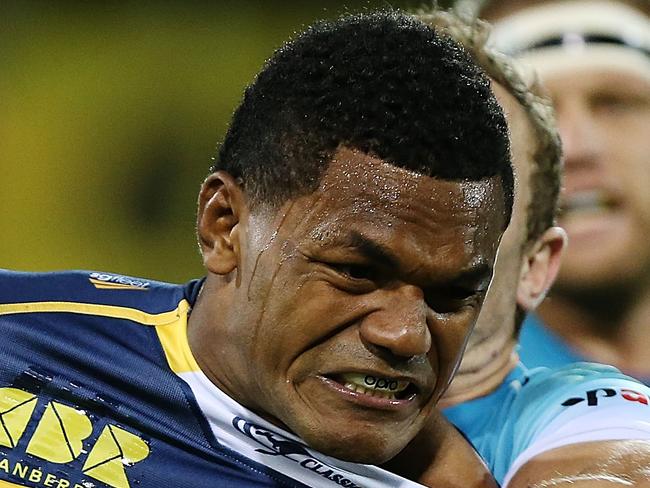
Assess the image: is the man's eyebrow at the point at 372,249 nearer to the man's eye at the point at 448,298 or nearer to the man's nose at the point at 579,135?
the man's eye at the point at 448,298

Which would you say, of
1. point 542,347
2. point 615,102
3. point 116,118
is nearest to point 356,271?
point 542,347

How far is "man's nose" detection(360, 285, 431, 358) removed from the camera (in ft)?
4.48

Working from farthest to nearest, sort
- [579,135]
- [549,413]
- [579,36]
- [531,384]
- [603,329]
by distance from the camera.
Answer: [603,329] → [579,36] → [579,135] → [531,384] → [549,413]

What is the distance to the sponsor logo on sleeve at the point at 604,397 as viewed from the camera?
5.27 ft

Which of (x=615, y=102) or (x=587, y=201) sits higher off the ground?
(x=615, y=102)

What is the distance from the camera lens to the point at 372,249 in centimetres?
138

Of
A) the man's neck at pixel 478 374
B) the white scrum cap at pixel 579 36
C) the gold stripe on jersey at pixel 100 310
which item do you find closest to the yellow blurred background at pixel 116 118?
the white scrum cap at pixel 579 36

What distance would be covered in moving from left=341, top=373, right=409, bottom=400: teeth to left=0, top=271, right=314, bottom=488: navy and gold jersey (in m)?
0.21

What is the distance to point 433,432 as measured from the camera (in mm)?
1614

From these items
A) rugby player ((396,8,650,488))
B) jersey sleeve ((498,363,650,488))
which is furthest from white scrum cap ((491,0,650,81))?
jersey sleeve ((498,363,650,488))

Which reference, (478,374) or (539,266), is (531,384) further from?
(539,266)

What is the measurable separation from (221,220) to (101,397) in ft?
0.97

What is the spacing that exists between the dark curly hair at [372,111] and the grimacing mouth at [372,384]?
0.23 m

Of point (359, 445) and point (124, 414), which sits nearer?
point (359, 445)
